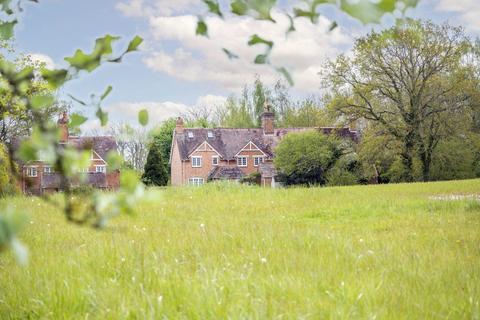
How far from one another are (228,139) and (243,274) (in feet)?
222

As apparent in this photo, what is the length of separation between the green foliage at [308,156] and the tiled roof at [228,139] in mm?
17347

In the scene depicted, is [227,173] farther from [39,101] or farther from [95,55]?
[39,101]

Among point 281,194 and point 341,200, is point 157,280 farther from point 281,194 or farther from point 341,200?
point 281,194

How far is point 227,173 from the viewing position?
223 feet

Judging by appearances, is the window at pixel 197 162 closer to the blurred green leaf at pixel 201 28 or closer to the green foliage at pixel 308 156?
the green foliage at pixel 308 156

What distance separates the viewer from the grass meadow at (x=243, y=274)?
4156 millimetres

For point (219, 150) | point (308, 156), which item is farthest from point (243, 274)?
point (219, 150)

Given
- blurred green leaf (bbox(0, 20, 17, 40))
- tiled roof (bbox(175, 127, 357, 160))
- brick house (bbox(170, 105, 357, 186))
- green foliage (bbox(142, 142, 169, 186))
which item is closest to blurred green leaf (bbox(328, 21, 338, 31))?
blurred green leaf (bbox(0, 20, 17, 40))

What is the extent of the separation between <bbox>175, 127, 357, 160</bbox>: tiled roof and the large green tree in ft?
75.3

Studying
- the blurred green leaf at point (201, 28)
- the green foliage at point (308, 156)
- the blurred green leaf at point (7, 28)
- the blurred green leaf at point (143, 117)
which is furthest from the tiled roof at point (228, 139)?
the blurred green leaf at point (143, 117)

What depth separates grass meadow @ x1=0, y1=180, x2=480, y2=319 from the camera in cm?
416

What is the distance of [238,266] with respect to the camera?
5.65 meters

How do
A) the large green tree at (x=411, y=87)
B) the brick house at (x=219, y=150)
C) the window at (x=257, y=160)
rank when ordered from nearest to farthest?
the large green tree at (x=411, y=87)
the brick house at (x=219, y=150)
the window at (x=257, y=160)

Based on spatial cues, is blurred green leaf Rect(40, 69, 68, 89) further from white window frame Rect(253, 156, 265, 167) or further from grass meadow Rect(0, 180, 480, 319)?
white window frame Rect(253, 156, 265, 167)
